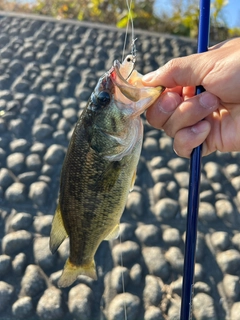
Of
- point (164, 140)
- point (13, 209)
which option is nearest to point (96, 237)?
point (13, 209)

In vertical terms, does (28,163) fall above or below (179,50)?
below

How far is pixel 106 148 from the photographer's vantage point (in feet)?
5.54

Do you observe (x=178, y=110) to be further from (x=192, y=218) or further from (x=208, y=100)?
(x=192, y=218)

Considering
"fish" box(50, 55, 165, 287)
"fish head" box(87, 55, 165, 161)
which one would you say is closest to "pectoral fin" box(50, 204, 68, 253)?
"fish" box(50, 55, 165, 287)

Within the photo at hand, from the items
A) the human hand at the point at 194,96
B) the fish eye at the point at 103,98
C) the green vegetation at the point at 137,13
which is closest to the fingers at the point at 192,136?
the human hand at the point at 194,96

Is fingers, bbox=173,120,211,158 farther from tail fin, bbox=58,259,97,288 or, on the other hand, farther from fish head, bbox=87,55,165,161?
tail fin, bbox=58,259,97,288

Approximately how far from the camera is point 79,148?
5.51 feet

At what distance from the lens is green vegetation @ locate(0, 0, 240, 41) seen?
22.1 feet

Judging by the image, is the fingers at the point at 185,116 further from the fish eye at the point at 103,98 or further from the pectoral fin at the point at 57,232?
the pectoral fin at the point at 57,232

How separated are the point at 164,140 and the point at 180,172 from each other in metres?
0.54

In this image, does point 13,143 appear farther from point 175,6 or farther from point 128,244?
point 175,6

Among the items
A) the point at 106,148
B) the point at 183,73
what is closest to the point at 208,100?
the point at 183,73

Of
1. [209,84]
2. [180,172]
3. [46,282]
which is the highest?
[209,84]

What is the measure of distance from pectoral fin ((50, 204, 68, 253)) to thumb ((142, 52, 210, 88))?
0.82 m
